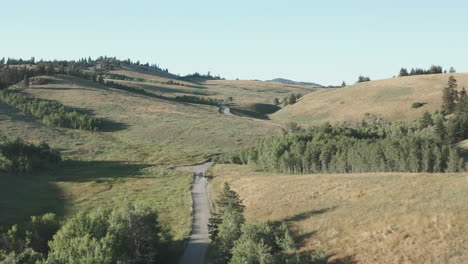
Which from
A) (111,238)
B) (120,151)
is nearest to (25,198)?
(111,238)

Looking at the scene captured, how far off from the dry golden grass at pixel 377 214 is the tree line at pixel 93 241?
1666 centimetres

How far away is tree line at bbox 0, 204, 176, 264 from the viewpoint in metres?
29.0

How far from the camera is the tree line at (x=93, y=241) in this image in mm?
29047

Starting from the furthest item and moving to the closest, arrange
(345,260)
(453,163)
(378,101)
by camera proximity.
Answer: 1. (378,101)
2. (453,163)
3. (345,260)

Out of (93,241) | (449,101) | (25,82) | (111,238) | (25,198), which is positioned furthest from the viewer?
(25,82)

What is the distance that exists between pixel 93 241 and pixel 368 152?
60622mm

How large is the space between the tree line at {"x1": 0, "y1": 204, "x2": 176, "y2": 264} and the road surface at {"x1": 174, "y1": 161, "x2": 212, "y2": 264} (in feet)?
8.09

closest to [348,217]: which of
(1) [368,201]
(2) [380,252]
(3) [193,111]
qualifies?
(1) [368,201]

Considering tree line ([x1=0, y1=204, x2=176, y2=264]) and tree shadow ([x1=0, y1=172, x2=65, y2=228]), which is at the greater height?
tree line ([x1=0, y1=204, x2=176, y2=264])

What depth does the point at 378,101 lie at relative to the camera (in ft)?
537

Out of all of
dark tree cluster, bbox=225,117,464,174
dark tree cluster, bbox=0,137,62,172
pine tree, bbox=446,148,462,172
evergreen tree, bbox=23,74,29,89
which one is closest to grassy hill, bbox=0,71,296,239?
evergreen tree, bbox=23,74,29,89

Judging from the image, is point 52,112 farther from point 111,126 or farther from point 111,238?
point 111,238

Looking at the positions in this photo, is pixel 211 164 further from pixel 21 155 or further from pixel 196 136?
pixel 21 155

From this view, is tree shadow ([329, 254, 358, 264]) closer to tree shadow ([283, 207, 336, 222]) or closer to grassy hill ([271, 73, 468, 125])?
tree shadow ([283, 207, 336, 222])
